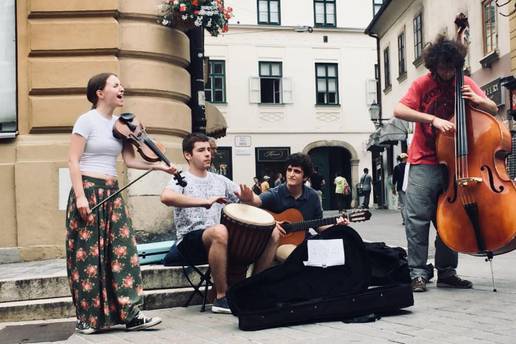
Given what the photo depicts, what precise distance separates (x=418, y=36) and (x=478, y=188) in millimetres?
19075

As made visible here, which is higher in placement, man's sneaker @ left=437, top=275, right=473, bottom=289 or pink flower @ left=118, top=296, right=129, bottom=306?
pink flower @ left=118, top=296, right=129, bottom=306

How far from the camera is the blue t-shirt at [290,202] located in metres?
5.70

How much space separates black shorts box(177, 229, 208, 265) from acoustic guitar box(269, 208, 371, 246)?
658 millimetres

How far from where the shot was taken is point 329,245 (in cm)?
490

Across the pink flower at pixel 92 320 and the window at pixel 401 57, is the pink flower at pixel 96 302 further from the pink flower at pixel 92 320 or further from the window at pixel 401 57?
the window at pixel 401 57

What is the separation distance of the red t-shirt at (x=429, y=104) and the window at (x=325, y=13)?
2683 cm

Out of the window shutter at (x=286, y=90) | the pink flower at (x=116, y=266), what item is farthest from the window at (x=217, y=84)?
the pink flower at (x=116, y=266)

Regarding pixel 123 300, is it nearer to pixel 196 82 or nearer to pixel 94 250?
pixel 94 250

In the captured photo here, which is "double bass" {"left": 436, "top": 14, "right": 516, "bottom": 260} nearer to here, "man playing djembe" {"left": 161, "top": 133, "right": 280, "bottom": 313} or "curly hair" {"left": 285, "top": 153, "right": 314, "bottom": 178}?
"curly hair" {"left": 285, "top": 153, "right": 314, "bottom": 178}

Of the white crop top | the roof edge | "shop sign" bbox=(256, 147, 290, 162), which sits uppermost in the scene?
the roof edge

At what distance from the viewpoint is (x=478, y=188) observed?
16.7ft

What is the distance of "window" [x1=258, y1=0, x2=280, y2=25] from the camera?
31203 mm

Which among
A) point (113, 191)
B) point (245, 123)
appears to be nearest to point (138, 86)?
point (113, 191)

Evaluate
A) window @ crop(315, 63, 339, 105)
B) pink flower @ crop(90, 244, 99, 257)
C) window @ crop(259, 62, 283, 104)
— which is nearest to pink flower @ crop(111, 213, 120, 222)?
pink flower @ crop(90, 244, 99, 257)
